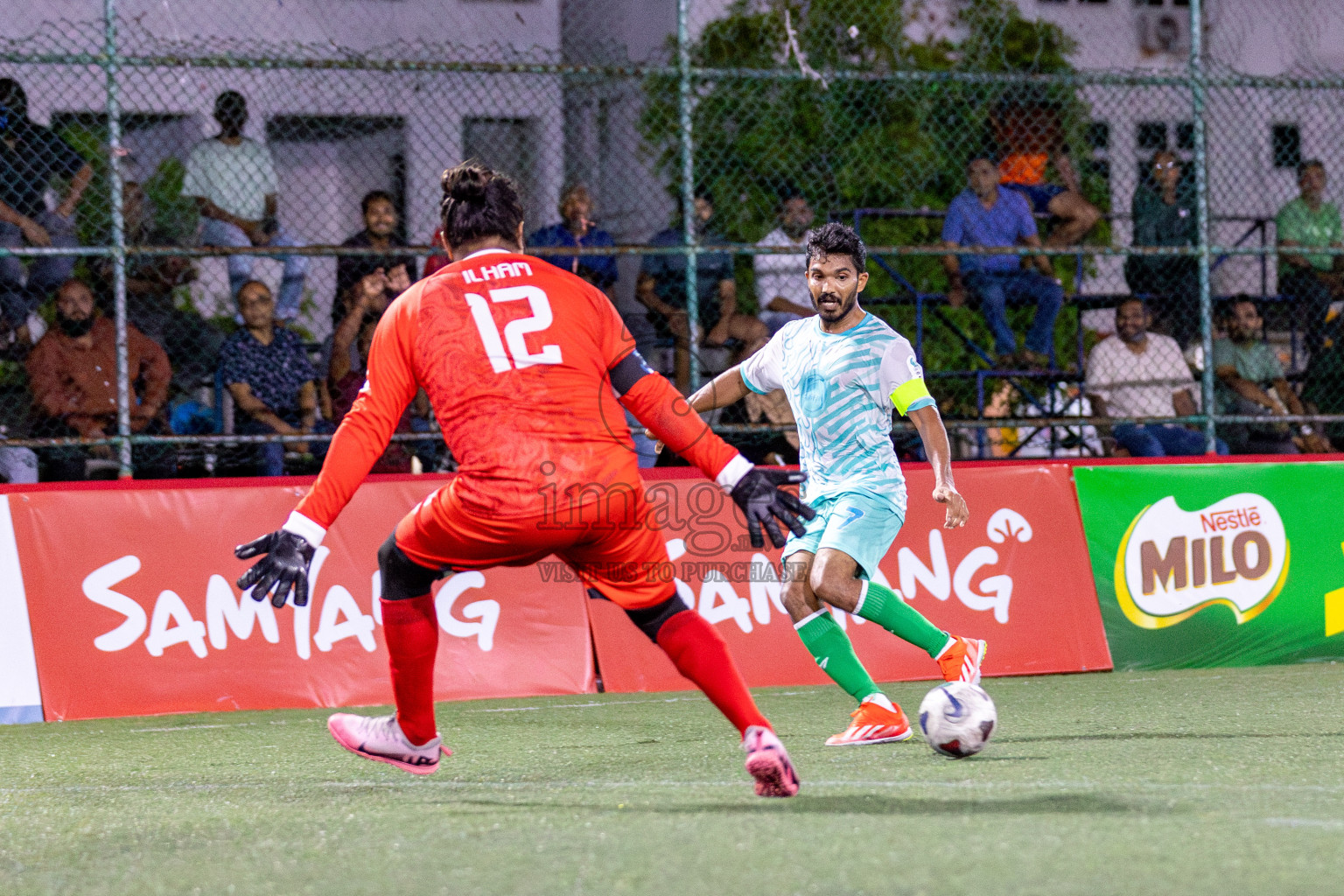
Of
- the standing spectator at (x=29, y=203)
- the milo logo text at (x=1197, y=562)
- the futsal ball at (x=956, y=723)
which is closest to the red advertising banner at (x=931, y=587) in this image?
the milo logo text at (x=1197, y=562)

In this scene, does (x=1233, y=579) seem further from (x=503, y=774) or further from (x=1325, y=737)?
(x=503, y=774)

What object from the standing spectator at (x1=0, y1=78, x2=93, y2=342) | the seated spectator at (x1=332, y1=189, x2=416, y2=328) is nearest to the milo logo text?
the seated spectator at (x1=332, y1=189, x2=416, y2=328)

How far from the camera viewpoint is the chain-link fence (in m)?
9.23

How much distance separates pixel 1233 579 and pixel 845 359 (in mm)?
4322

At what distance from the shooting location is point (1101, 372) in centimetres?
1121

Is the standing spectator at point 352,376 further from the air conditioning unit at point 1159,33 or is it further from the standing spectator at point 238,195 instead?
the air conditioning unit at point 1159,33

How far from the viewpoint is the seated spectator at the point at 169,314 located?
31.4ft

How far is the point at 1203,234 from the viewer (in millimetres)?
10266

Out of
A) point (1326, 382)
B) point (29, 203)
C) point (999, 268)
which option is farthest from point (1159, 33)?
point (29, 203)

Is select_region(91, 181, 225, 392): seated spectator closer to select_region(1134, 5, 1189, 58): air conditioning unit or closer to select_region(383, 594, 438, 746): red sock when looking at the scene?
select_region(383, 594, 438, 746): red sock

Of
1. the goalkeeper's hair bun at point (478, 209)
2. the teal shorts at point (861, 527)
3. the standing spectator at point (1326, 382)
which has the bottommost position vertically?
the teal shorts at point (861, 527)

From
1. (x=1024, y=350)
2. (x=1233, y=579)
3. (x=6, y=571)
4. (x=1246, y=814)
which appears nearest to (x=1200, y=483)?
(x=1233, y=579)

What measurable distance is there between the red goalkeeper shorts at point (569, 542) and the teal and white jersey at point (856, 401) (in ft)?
6.16

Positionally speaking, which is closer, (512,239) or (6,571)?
(512,239)
